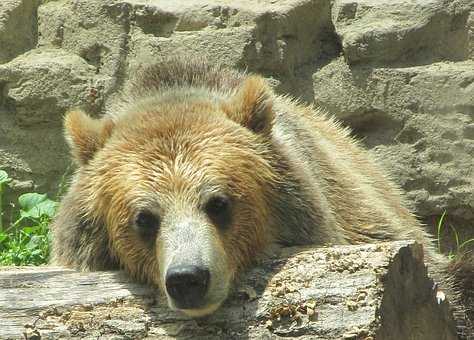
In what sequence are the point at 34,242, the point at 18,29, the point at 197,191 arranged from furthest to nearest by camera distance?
the point at 18,29, the point at 34,242, the point at 197,191

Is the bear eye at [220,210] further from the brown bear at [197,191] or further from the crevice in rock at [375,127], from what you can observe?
the crevice in rock at [375,127]

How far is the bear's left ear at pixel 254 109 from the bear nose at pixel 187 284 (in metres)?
1.12

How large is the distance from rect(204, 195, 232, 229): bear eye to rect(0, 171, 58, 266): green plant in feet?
8.32

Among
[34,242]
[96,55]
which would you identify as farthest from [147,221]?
[96,55]

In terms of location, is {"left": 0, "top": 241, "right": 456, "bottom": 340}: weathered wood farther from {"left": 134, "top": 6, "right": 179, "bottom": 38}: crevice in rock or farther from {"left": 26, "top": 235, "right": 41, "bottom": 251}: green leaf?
{"left": 134, "top": 6, "right": 179, "bottom": 38}: crevice in rock

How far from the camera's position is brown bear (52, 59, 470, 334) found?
461 cm

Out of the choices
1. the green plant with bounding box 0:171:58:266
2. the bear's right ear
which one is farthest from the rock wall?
the bear's right ear

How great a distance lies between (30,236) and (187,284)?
10.5 ft

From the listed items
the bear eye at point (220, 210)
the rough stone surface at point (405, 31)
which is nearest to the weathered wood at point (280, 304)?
the bear eye at point (220, 210)

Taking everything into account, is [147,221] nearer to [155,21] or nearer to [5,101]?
[155,21]

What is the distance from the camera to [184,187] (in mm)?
4699

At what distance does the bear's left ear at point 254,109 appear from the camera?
520cm

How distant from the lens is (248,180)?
4902mm

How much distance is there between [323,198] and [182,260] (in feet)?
4.35
